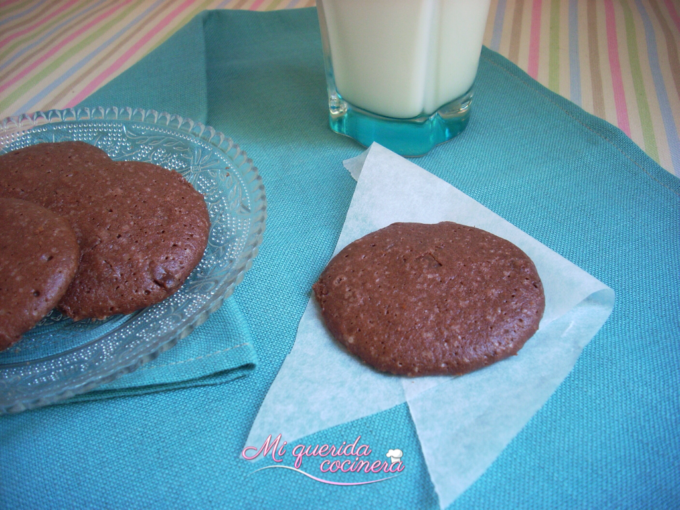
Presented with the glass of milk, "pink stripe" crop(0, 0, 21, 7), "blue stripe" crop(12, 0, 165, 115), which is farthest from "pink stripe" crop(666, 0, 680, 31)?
"pink stripe" crop(0, 0, 21, 7)

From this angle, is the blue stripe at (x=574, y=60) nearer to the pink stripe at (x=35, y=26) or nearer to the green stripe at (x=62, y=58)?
the green stripe at (x=62, y=58)

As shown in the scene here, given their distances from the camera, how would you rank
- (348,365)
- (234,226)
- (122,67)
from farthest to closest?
(122,67), (234,226), (348,365)

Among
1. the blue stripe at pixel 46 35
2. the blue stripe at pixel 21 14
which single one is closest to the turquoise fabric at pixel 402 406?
the blue stripe at pixel 46 35

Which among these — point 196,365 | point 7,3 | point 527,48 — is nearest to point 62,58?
point 7,3

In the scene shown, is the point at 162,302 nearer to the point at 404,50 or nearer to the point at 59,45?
the point at 404,50

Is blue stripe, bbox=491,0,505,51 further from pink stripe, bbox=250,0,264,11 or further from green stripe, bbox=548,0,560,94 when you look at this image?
pink stripe, bbox=250,0,264,11

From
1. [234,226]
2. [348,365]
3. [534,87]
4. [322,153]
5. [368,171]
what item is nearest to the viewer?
[348,365]

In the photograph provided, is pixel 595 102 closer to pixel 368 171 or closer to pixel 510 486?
pixel 368 171

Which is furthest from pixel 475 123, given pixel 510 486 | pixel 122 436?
pixel 122 436

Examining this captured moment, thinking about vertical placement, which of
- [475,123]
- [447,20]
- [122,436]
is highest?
[447,20]
